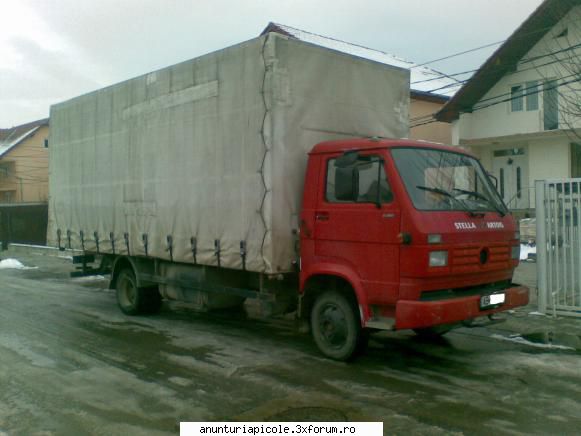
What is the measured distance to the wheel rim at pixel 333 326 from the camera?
6.49 meters

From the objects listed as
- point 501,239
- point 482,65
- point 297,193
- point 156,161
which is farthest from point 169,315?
point 482,65

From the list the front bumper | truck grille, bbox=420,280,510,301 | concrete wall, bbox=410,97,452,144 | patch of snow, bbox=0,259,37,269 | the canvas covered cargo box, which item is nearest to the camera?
the front bumper

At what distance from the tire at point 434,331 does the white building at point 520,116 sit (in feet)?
51.2

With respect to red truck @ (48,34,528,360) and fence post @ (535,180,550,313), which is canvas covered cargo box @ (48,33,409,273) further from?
fence post @ (535,180,550,313)

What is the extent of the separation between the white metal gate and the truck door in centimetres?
393

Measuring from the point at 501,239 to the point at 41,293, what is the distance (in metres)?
10.4

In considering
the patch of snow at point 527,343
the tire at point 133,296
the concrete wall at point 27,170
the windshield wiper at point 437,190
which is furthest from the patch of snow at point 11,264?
the concrete wall at point 27,170

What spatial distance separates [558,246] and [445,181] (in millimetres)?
3456

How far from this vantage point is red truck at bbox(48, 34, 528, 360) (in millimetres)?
5961

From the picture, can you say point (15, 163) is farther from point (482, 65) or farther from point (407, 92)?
point (407, 92)

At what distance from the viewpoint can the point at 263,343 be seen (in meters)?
7.67

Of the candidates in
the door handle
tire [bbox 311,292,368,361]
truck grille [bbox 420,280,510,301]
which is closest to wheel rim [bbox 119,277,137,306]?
tire [bbox 311,292,368,361]

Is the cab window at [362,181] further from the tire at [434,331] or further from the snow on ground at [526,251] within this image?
the snow on ground at [526,251]

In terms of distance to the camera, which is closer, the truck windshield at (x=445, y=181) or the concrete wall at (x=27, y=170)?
the truck windshield at (x=445, y=181)
